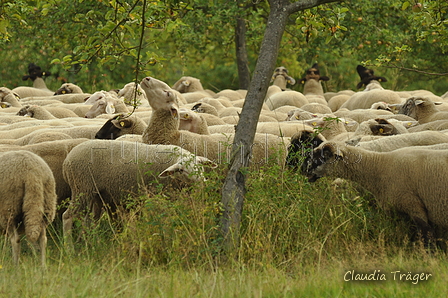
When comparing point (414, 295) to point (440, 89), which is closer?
point (414, 295)

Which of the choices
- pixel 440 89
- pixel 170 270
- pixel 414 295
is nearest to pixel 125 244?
pixel 170 270

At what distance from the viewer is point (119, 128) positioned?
8.70m

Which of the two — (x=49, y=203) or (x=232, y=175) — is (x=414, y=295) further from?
(x=49, y=203)

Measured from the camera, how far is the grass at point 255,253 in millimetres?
4406

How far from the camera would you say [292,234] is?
5.56 meters

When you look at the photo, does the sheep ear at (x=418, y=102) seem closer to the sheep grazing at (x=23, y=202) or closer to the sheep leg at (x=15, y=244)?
the sheep grazing at (x=23, y=202)

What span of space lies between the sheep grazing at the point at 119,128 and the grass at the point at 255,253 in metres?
2.39

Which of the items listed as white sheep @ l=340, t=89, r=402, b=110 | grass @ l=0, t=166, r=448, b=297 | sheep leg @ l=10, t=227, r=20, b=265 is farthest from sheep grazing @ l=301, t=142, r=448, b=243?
white sheep @ l=340, t=89, r=402, b=110

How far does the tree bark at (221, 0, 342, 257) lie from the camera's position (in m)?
5.38

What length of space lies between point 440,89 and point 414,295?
1028 inches

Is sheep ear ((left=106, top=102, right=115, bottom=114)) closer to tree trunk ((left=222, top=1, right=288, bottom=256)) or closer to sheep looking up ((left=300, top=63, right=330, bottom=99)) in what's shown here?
tree trunk ((left=222, top=1, right=288, bottom=256))

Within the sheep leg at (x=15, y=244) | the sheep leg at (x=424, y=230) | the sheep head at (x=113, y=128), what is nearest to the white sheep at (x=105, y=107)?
the sheep head at (x=113, y=128)

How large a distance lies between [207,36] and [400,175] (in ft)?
48.4

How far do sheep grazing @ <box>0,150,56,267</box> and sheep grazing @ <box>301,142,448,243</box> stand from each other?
8.13 ft
